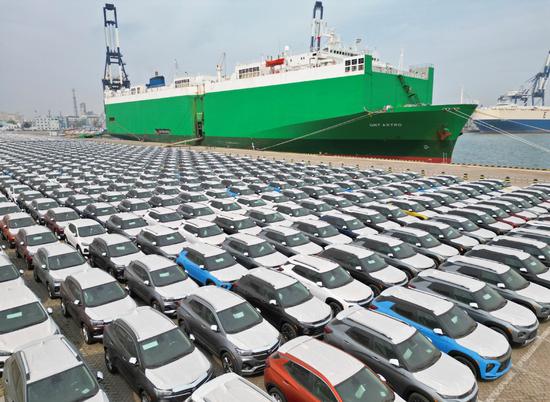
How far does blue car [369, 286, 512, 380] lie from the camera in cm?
745

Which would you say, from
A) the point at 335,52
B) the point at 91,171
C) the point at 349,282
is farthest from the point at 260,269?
the point at 335,52

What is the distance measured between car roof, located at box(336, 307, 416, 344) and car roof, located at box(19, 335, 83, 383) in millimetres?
5558

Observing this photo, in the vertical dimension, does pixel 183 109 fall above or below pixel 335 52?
below

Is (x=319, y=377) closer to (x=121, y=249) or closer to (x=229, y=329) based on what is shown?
(x=229, y=329)

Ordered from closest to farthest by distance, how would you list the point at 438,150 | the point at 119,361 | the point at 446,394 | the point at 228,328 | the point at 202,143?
the point at 446,394 < the point at 119,361 < the point at 228,328 < the point at 438,150 < the point at 202,143

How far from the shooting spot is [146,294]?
406 inches

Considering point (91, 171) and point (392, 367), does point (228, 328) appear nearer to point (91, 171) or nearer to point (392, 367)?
point (392, 367)

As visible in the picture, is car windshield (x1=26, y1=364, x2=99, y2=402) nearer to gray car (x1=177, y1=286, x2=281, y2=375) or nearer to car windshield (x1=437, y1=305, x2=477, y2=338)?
gray car (x1=177, y1=286, x2=281, y2=375)

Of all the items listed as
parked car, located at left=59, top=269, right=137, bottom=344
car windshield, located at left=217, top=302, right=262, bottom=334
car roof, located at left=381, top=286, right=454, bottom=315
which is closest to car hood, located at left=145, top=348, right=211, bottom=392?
car windshield, located at left=217, top=302, right=262, bottom=334

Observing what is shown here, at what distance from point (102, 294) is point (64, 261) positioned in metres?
3.05

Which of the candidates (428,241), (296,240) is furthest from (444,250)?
(296,240)

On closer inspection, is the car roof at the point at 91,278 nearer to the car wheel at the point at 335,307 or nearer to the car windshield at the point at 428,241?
the car wheel at the point at 335,307

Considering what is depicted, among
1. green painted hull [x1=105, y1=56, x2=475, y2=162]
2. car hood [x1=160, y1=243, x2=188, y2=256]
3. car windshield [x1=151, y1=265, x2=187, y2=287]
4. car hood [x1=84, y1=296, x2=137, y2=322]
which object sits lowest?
car hood [x1=84, y1=296, x2=137, y2=322]

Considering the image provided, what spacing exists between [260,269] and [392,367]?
4.81 m
